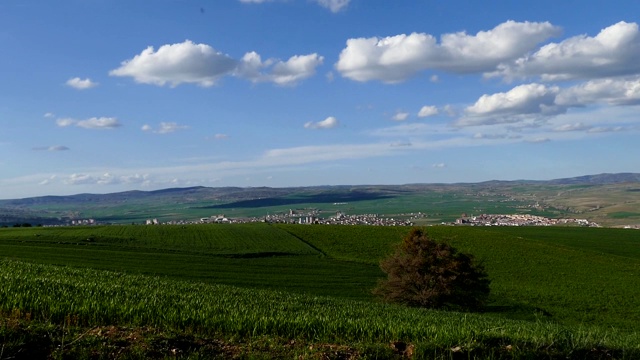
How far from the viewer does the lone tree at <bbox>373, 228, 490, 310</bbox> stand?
40625 mm

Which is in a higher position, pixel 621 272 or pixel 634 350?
pixel 634 350

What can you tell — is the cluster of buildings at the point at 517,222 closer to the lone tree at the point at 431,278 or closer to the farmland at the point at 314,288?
the farmland at the point at 314,288

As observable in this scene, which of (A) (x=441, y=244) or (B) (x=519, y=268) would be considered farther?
(B) (x=519, y=268)

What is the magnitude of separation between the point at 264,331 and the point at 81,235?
77111mm

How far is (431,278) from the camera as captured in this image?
133 ft

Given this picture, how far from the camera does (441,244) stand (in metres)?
42.2

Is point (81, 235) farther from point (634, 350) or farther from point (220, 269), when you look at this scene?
point (634, 350)

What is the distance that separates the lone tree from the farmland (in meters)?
2.59

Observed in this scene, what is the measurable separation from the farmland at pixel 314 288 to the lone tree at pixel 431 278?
259 cm

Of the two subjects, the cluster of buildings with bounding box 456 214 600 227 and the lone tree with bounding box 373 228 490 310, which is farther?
the cluster of buildings with bounding box 456 214 600 227

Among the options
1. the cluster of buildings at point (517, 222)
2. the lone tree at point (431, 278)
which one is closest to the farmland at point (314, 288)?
the lone tree at point (431, 278)

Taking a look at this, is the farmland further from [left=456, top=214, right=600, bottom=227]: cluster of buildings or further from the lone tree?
[left=456, top=214, right=600, bottom=227]: cluster of buildings

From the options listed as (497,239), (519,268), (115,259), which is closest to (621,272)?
(519,268)

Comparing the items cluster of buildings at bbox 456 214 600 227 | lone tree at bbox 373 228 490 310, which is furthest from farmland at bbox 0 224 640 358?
cluster of buildings at bbox 456 214 600 227
